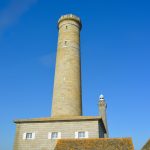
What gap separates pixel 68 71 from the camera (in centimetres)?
3150

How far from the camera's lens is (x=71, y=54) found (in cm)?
3269

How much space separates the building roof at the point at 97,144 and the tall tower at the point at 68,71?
372 inches

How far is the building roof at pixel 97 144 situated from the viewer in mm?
19039

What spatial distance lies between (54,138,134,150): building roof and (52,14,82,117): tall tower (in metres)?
9.44

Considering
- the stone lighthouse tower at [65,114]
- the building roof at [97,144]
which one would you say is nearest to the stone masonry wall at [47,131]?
the stone lighthouse tower at [65,114]

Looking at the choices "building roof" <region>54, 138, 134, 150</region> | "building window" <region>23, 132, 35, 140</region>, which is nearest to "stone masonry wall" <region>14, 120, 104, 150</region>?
"building window" <region>23, 132, 35, 140</region>

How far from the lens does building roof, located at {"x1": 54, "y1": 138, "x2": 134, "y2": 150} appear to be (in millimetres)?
19039

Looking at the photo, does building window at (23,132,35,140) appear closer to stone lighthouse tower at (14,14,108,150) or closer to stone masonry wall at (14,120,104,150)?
stone lighthouse tower at (14,14,108,150)

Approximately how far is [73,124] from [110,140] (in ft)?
19.0

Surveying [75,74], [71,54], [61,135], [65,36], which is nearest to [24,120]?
[61,135]

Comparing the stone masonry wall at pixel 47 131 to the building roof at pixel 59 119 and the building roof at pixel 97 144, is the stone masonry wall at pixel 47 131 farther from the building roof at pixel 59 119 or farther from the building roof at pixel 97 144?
the building roof at pixel 97 144

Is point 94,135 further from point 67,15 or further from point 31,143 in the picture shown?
point 67,15

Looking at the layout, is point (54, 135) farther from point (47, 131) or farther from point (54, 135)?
point (47, 131)

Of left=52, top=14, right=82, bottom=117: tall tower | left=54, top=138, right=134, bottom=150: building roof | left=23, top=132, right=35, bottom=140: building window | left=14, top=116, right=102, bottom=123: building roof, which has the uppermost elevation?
left=52, top=14, right=82, bottom=117: tall tower
